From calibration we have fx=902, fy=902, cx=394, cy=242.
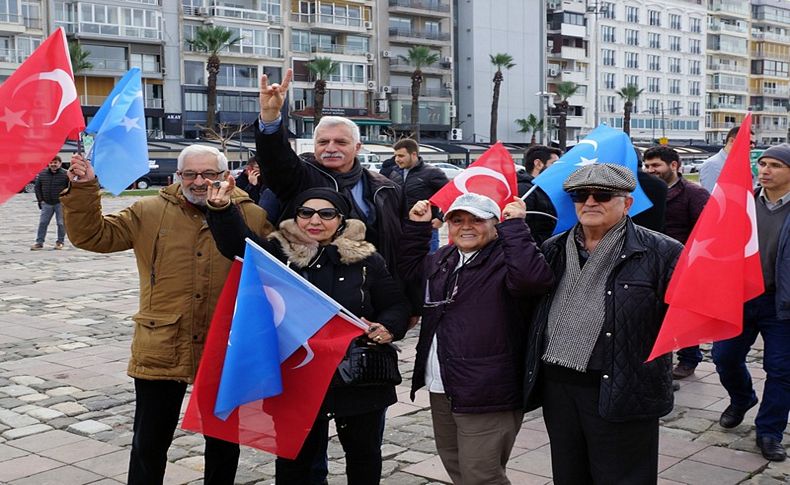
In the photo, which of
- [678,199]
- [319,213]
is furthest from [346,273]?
Result: [678,199]

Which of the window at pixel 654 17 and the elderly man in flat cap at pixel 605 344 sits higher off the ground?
the window at pixel 654 17

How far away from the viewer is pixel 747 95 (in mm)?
116750

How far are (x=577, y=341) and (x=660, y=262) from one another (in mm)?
479

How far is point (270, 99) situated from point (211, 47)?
60837 millimetres

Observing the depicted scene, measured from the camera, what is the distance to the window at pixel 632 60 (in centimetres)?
9838

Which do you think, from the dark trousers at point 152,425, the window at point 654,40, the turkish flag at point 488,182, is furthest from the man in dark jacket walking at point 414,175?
the window at point 654,40

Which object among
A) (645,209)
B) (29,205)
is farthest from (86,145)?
(29,205)

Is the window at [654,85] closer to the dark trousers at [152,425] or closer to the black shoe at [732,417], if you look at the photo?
the black shoe at [732,417]

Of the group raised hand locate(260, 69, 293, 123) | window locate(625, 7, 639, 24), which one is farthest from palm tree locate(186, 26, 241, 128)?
raised hand locate(260, 69, 293, 123)

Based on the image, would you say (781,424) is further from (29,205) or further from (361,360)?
(29,205)

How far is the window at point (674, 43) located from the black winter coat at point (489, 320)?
351ft

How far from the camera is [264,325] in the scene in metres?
4.17

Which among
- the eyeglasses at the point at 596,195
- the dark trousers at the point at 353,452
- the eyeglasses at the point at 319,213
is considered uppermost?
the eyeglasses at the point at 596,195

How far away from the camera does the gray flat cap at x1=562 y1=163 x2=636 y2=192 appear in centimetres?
372
